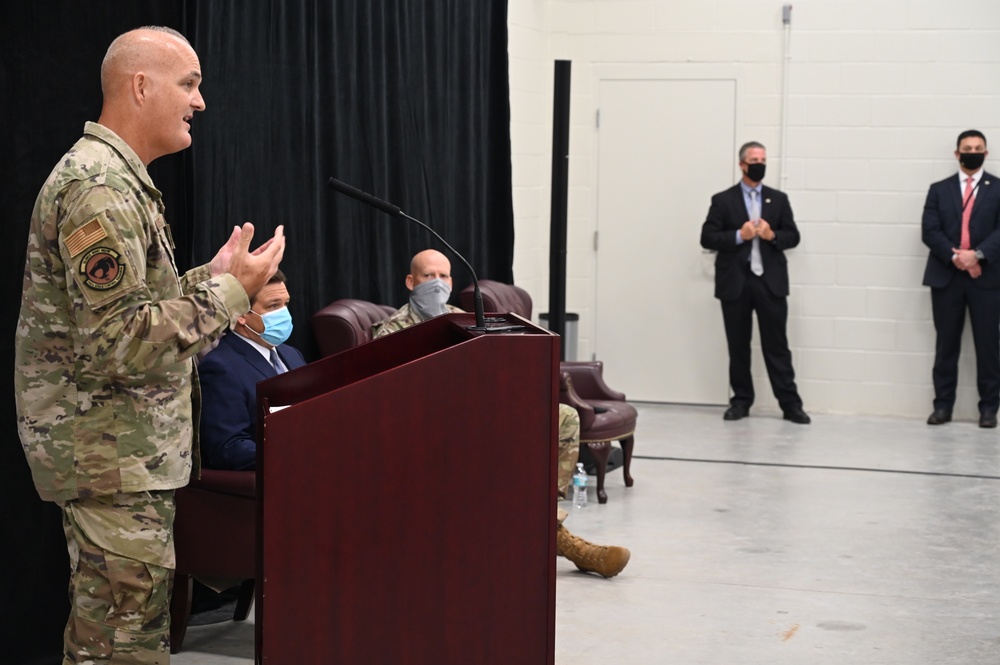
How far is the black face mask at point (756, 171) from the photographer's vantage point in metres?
7.49

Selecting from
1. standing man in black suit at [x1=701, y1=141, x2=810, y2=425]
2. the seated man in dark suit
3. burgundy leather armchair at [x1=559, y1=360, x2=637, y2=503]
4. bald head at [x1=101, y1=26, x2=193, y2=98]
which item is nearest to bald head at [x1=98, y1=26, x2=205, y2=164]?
bald head at [x1=101, y1=26, x2=193, y2=98]

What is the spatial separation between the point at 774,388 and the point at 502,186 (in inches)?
91.6

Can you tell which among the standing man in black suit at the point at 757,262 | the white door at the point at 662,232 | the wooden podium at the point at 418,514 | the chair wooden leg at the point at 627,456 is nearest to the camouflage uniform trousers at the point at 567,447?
the chair wooden leg at the point at 627,456

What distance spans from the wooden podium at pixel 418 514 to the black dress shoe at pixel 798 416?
552 cm

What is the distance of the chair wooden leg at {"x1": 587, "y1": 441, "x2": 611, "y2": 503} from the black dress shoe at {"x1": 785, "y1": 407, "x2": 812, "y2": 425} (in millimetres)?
2483

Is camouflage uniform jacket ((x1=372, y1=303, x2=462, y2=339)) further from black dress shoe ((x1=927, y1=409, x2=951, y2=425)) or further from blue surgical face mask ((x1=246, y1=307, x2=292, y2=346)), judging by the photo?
black dress shoe ((x1=927, y1=409, x2=951, y2=425))

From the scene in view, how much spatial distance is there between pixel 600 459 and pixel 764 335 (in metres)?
2.59

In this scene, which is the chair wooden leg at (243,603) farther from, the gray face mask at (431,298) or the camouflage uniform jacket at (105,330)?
the camouflage uniform jacket at (105,330)

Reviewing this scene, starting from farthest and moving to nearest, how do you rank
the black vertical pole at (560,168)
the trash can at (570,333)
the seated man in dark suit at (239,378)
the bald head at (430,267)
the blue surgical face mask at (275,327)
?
the trash can at (570,333)
the black vertical pole at (560,168)
the bald head at (430,267)
the blue surgical face mask at (275,327)
the seated man in dark suit at (239,378)

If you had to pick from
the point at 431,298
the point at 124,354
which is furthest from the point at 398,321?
the point at 124,354

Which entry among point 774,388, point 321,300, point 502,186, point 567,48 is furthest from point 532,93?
point 321,300

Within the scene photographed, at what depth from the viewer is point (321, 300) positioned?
184 inches

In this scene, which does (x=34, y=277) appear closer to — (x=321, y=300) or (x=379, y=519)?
(x=379, y=519)

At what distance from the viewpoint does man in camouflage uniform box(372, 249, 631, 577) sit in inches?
168
